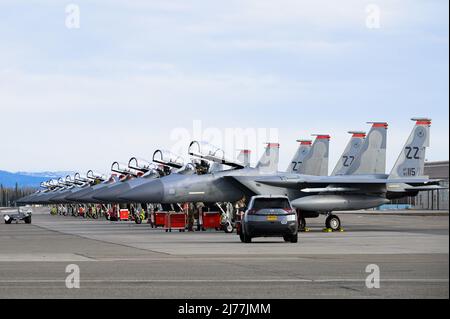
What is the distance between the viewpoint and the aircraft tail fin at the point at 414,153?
52.1 m

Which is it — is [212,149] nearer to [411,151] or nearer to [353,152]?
[411,151]

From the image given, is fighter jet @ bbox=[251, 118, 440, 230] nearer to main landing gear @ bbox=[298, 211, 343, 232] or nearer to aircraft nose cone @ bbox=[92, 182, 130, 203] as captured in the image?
main landing gear @ bbox=[298, 211, 343, 232]

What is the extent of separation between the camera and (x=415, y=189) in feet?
160

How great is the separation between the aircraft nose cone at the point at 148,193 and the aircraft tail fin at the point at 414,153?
12885 mm

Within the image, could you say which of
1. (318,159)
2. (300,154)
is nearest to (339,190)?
(318,159)

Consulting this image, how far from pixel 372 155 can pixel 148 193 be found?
13.8 m

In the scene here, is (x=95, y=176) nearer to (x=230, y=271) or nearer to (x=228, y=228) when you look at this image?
(x=228, y=228)

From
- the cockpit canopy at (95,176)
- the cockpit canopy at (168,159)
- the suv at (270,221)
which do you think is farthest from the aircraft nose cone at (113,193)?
the cockpit canopy at (95,176)

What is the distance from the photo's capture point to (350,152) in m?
61.6

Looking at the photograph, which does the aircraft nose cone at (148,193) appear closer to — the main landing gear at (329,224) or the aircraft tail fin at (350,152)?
the main landing gear at (329,224)

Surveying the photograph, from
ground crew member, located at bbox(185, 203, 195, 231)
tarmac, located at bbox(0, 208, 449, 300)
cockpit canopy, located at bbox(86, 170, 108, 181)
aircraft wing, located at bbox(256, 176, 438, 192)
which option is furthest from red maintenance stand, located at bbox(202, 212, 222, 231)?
cockpit canopy, located at bbox(86, 170, 108, 181)

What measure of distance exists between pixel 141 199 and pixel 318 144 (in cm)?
1440

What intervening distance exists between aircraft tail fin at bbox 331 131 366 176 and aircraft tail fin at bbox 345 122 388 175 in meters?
6.54
